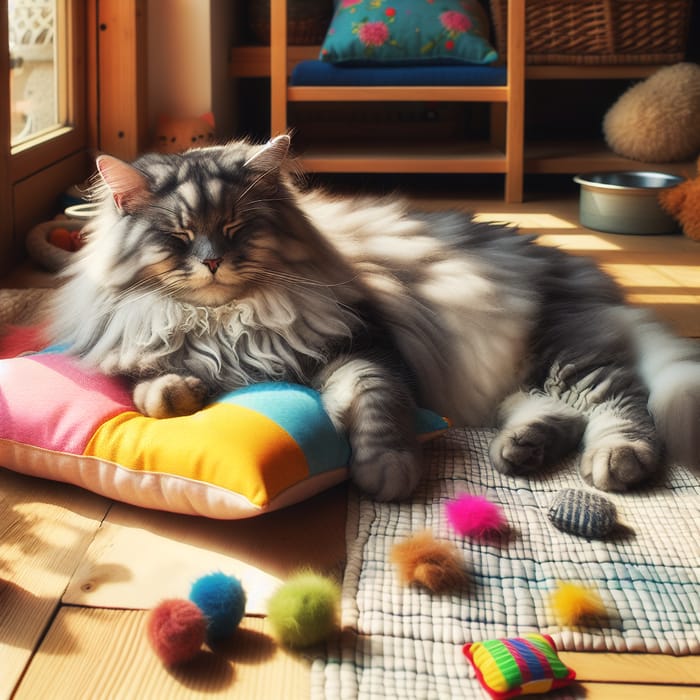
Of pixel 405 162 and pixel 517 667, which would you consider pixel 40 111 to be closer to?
pixel 405 162

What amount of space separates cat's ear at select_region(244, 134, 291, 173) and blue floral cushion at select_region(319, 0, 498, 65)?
214 cm

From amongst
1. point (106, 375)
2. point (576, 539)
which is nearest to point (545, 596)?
point (576, 539)

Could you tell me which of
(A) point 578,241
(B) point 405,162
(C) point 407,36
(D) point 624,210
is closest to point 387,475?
(A) point 578,241

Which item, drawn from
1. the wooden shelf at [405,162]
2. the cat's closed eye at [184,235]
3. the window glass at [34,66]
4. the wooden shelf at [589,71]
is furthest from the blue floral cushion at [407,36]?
the cat's closed eye at [184,235]

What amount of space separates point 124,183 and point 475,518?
81cm

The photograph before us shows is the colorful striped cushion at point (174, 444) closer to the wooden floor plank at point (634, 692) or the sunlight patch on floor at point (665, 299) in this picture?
the wooden floor plank at point (634, 692)

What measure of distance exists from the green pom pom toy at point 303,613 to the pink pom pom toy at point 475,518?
287 millimetres

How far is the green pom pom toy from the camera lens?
3.66ft

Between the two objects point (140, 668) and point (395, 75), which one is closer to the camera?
point (140, 668)

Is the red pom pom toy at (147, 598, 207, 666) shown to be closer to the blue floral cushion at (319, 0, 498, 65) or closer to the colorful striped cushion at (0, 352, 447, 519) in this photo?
the colorful striped cushion at (0, 352, 447, 519)

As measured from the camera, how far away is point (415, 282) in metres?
1.88

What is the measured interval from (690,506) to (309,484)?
596 millimetres

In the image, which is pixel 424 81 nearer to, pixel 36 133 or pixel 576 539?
pixel 36 133

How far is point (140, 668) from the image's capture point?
109 cm
